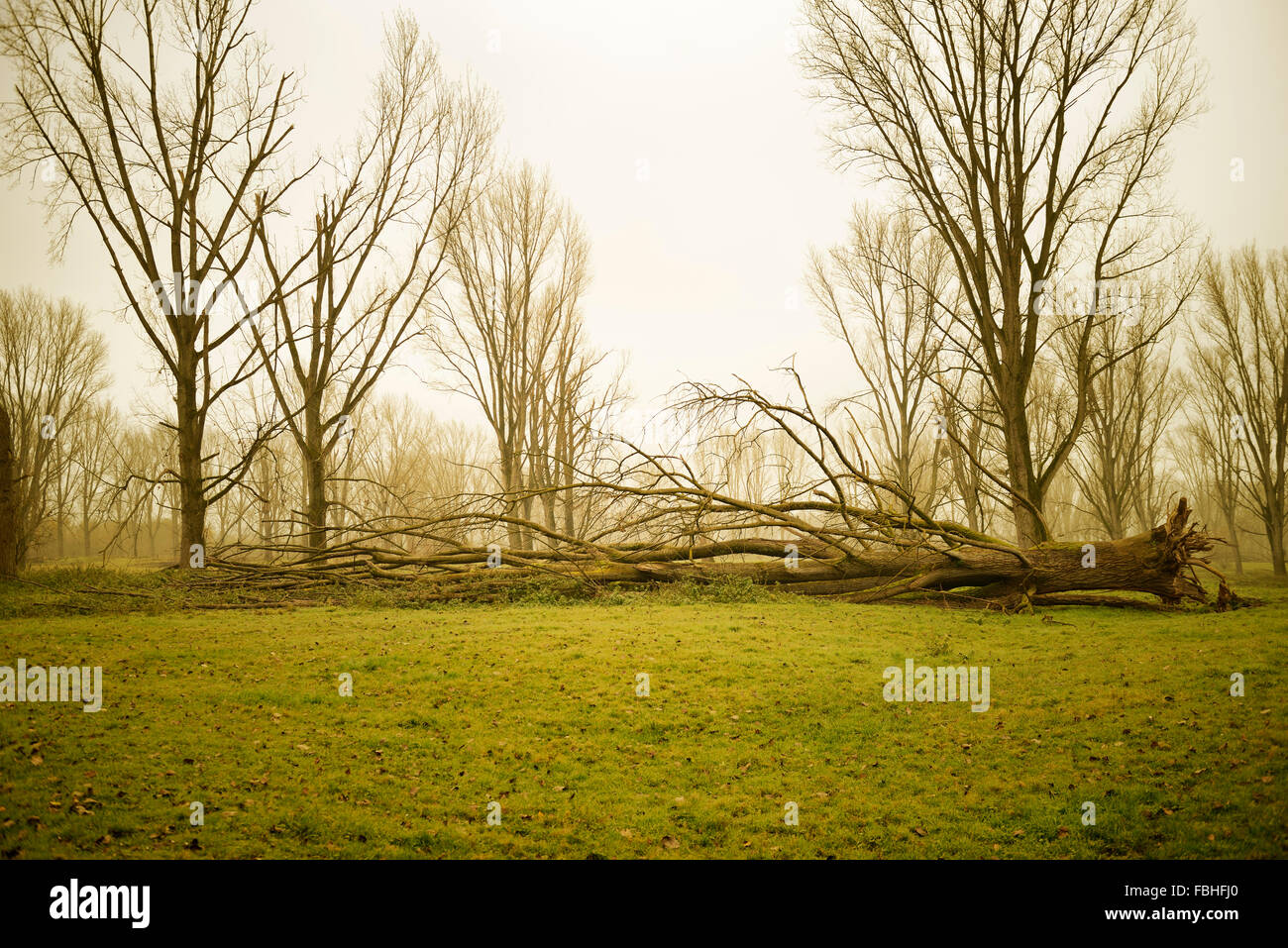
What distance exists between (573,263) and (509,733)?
22.4 m

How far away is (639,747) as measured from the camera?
6.11 metres

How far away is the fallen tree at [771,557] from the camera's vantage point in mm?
11859

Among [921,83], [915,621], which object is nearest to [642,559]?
[915,621]

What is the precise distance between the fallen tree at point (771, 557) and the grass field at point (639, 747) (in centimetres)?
251

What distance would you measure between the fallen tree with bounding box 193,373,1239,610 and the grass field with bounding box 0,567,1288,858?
98.7 inches

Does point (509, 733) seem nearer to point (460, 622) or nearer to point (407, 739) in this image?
point (407, 739)

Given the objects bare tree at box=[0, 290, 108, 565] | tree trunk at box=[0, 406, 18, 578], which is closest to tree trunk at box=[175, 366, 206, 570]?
tree trunk at box=[0, 406, 18, 578]

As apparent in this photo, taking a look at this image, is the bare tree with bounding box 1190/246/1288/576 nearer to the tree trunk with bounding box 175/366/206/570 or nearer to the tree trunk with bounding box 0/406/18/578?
the tree trunk with bounding box 175/366/206/570

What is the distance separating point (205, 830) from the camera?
4.33 meters

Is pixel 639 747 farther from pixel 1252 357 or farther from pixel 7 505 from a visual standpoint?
pixel 1252 357

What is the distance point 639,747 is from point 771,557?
28.3ft
